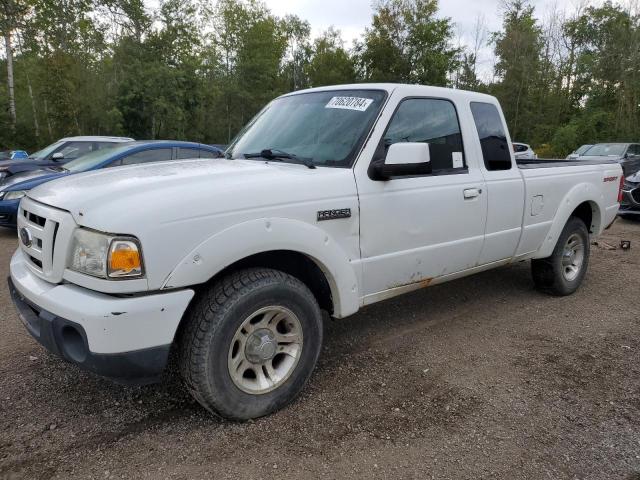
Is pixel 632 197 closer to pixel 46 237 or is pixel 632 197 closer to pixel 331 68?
pixel 46 237

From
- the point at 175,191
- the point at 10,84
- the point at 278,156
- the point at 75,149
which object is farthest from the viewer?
the point at 10,84

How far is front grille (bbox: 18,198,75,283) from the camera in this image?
2.37m

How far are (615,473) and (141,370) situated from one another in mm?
2351

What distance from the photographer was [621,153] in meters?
15.7

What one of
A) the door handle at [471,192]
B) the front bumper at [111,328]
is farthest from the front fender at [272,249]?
the door handle at [471,192]

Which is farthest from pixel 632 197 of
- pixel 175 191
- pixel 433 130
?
pixel 175 191

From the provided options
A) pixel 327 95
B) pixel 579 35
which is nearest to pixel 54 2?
pixel 327 95

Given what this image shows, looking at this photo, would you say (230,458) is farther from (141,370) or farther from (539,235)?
(539,235)

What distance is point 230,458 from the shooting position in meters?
2.46

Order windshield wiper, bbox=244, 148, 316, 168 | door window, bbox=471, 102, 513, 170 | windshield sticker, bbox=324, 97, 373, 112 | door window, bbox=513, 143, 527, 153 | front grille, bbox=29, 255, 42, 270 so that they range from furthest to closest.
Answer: door window, bbox=513, 143, 527, 153 < door window, bbox=471, 102, 513, 170 < windshield sticker, bbox=324, 97, 373, 112 < windshield wiper, bbox=244, 148, 316, 168 < front grille, bbox=29, 255, 42, 270

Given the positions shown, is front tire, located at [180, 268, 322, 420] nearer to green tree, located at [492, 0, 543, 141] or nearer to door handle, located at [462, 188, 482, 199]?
door handle, located at [462, 188, 482, 199]

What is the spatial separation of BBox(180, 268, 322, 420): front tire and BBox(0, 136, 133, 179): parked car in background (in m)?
7.79

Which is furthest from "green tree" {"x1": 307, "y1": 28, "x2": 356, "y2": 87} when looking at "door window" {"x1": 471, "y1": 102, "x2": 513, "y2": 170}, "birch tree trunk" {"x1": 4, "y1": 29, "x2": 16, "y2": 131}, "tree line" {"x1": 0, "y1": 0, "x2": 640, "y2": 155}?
"door window" {"x1": 471, "y1": 102, "x2": 513, "y2": 170}

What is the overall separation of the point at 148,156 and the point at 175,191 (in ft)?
18.8
